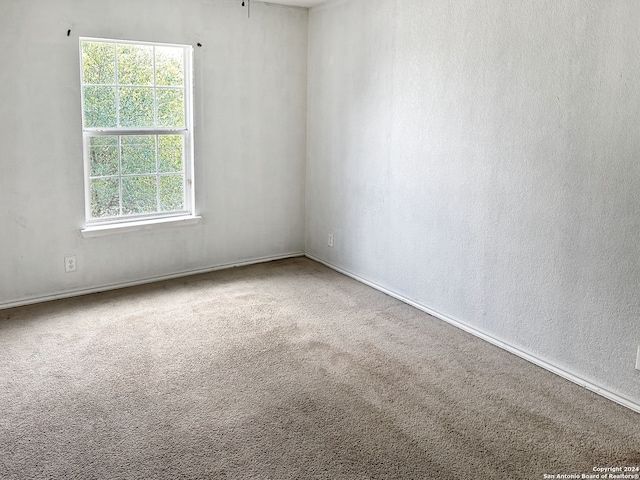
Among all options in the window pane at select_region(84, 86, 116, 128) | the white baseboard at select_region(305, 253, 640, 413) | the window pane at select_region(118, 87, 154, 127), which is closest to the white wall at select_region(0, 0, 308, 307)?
the window pane at select_region(84, 86, 116, 128)

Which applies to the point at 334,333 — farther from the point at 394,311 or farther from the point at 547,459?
the point at 547,459

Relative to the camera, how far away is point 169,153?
4602 millimetres

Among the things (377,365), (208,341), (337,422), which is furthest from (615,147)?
(208,341)

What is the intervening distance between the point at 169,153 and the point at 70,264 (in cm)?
114

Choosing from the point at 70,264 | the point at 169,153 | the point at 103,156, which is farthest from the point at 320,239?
the point at 70,264

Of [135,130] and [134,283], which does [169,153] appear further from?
[134,283]

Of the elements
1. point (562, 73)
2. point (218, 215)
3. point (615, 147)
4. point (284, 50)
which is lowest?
point (218, 215)

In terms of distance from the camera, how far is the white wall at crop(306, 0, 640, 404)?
9.36 feet

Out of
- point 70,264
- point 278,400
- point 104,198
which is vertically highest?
point 104,198

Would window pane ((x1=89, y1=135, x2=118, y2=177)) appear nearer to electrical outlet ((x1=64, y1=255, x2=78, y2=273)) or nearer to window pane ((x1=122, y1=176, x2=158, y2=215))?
window pane ((x1=122, y1=176, x2=158, y2=215))

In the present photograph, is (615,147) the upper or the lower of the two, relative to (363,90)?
lower

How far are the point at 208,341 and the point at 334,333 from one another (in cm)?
80

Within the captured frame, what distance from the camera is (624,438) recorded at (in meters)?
2.60

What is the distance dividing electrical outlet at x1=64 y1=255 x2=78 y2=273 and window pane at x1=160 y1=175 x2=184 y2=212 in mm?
797
